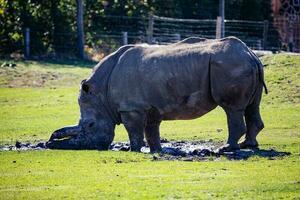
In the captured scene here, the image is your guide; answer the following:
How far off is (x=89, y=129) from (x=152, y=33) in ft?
76.2

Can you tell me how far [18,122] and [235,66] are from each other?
9521 millimetres

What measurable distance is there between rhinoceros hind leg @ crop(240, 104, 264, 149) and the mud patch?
1.46ft

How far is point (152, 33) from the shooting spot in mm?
43750

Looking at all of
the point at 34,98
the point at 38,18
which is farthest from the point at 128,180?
the point at 38,18

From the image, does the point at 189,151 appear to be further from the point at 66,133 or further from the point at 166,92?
the point at 66,133

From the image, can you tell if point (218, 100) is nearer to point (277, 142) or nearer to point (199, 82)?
point (199, 82)

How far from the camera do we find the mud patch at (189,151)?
1889 centimetres

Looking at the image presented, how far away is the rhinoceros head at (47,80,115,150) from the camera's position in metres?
20.7

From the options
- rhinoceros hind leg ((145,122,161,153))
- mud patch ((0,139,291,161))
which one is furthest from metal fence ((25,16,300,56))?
rhinoceros hind leg ((145,122,161,153))

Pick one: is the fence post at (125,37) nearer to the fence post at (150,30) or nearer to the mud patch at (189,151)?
the fence post at (150,30)

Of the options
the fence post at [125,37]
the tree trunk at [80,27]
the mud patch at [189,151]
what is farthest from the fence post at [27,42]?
the mud patch at [189,151]

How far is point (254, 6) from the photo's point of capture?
153ft

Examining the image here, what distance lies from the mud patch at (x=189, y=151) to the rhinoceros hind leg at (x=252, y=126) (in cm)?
45

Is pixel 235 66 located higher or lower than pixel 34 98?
higher
